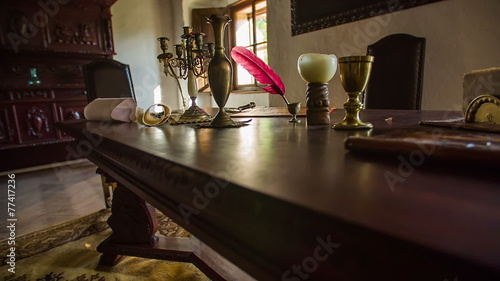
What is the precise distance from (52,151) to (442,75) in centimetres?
424

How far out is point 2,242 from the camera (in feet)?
5.39

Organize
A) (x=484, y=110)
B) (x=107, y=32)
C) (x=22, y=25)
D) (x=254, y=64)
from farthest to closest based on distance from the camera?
1. (x=107, y=32)
2. (x=22, y=25)
3. (x=254, y=64)
4. (x=484, y=110)

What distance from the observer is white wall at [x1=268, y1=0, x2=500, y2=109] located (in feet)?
5.96

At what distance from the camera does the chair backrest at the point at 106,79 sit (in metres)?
2.49

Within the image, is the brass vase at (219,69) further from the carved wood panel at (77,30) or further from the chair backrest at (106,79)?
the carved wood panel at (77,30)

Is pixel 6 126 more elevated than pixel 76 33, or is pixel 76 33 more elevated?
pixel 76 33

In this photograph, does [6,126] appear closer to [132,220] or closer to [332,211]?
[132,220]

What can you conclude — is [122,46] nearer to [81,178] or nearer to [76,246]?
[81,178]

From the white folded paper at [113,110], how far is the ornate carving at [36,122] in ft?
8.91

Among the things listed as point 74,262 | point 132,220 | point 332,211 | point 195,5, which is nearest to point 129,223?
point 132,220

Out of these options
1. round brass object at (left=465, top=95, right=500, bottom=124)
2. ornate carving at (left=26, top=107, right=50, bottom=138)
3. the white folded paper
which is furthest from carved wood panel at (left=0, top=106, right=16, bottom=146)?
round brass object at (left=465, top=95, right=500, bottom=124)

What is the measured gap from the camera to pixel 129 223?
1.32 metres

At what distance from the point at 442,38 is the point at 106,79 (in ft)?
9.13

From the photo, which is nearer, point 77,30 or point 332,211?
point 332,211
